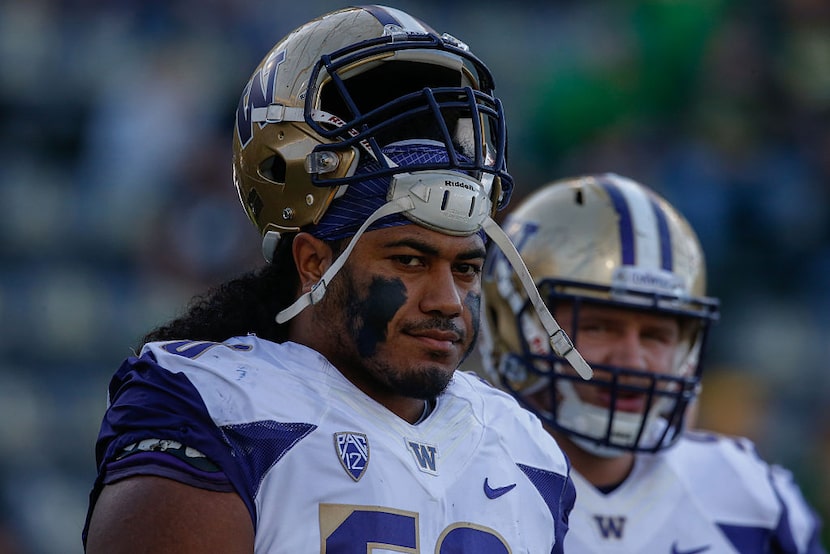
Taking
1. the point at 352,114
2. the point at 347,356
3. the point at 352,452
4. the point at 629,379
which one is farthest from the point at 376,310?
the point at 629,379

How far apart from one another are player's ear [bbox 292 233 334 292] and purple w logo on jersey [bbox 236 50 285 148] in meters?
0.23

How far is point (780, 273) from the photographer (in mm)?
7145

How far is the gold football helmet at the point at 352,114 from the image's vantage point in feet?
7.49

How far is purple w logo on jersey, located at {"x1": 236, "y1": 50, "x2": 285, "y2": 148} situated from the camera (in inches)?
95.2

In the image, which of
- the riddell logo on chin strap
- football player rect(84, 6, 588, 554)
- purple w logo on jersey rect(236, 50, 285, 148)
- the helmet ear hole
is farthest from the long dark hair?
the riddell logo on chin strap

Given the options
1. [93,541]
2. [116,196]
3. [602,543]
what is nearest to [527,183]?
[116,196]

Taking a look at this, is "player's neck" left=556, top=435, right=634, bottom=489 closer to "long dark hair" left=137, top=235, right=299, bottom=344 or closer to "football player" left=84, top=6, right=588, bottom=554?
"football player" left=84, top=6, right=588, bottom=554

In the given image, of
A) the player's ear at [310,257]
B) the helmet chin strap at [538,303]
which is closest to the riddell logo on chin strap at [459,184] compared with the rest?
the helmet chin strap at [538,303]

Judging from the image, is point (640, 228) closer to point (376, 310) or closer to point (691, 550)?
point (691, 550)

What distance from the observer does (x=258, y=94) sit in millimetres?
2443

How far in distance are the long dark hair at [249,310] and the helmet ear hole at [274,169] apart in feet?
0.37

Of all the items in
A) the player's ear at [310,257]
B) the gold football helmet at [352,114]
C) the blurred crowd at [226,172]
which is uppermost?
the gold football helmet at [352,114]

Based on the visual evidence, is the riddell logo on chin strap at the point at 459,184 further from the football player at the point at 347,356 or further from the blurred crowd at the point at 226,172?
the blurred crowd at the point at 226,172

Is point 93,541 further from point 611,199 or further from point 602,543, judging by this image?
point 611,199
